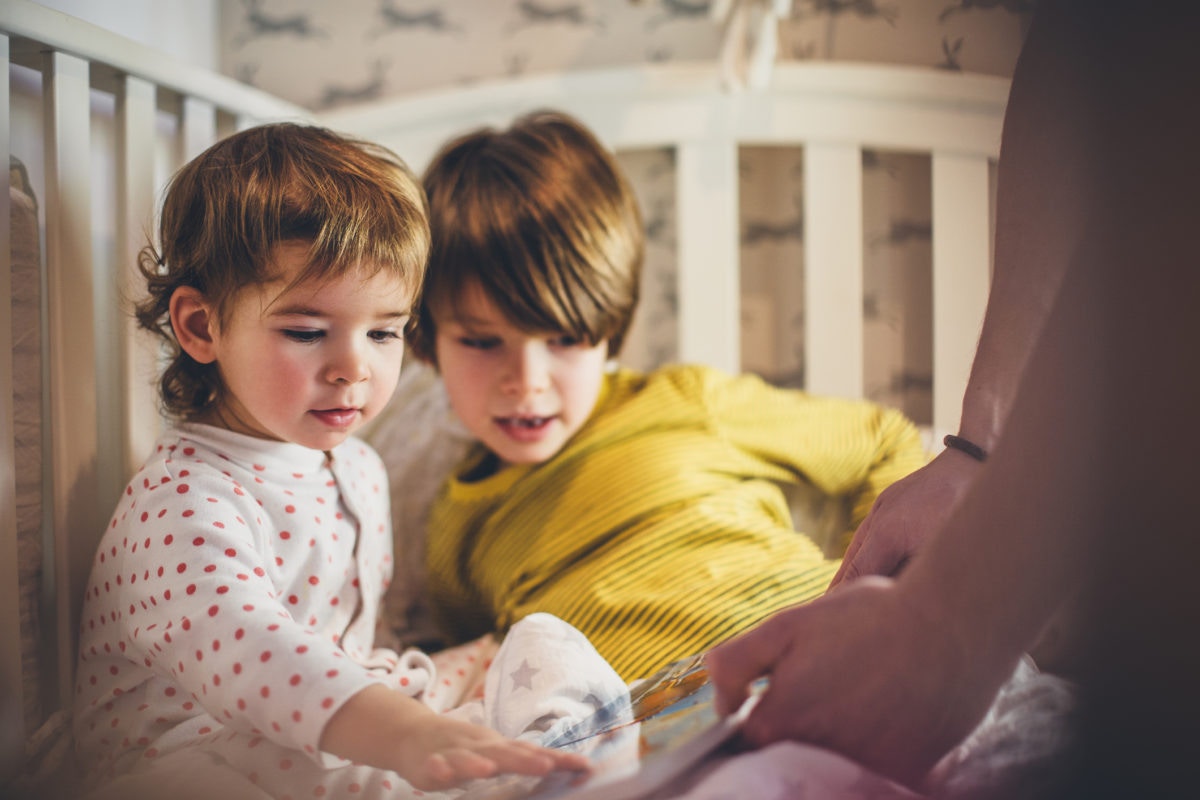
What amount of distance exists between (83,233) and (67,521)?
0.77 feet

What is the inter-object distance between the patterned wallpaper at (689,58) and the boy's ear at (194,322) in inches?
15.1

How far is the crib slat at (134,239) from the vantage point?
0.73m

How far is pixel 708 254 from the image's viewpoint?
1.32 meters

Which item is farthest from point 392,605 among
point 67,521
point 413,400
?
point 67,521

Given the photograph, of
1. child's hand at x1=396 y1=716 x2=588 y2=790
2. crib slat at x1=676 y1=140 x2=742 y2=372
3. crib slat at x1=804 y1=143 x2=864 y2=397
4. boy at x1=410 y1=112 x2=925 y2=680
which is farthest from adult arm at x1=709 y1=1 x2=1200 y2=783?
crib slat at x1=676 y1=140 x2=742 y2=372

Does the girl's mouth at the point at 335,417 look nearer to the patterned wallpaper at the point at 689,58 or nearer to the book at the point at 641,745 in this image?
the book at the point at 641,745

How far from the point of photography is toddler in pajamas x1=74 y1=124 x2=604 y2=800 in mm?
497

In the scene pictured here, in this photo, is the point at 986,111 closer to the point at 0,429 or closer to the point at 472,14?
the point at 0,429

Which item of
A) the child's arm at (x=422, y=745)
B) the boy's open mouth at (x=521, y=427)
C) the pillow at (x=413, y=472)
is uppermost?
the boy's open mouth at (x=521, y=427)

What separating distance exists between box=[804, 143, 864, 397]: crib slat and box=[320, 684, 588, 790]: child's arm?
34.7 inches

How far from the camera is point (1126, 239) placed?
1.17 feet

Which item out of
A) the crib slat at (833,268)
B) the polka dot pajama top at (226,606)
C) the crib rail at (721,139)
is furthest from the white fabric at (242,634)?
the crib slat at (833,268)

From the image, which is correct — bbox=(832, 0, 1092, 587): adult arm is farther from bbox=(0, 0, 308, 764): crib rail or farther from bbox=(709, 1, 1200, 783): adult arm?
bbox=(0, 0, 308, 764): crib rail

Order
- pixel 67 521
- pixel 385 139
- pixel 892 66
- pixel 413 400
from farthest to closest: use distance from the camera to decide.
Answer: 1. pixel 385 139
2. pixel 413 400
3. pixel 892 66
4. pixel 67 521
